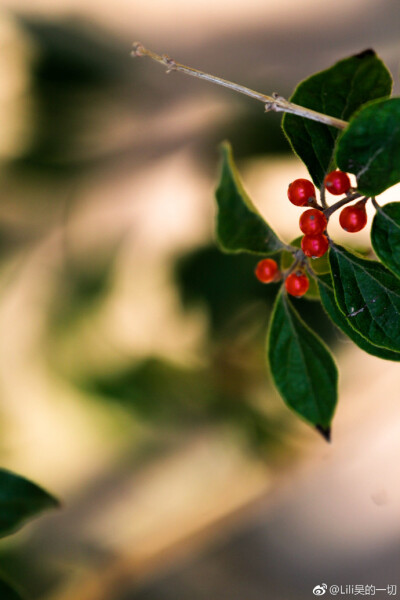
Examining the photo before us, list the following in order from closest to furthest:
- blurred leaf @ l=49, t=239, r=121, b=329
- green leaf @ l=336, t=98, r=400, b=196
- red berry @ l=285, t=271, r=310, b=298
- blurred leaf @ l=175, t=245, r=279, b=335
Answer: green leaf @ l=336, t=98, r=400, b=196, red berry @ l=285, t=271, r=310, b=298, blurred leaf @ l=175, t=245, r=279, b=335, blurred leaf @ l=49, t=239, r=121, b=329

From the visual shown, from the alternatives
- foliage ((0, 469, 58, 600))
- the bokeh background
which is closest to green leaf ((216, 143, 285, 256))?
foliage ((0, 469, 58, 600))

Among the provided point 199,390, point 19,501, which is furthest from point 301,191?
point 199,390

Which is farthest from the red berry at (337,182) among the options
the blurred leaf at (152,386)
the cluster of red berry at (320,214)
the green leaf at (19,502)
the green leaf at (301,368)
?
the blurred leaf at (152,386)

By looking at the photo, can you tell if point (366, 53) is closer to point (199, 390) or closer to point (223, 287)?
point (223, 287)

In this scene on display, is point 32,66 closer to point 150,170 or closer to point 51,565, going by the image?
point 150,170

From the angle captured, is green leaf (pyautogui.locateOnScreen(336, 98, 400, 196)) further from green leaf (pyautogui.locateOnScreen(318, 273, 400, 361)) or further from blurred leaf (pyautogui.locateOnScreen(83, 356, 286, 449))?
blurred leaf (pyautogui.locateOnScreen(83, 356, 286, 449))

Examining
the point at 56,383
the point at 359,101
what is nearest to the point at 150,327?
the point at 56,383
